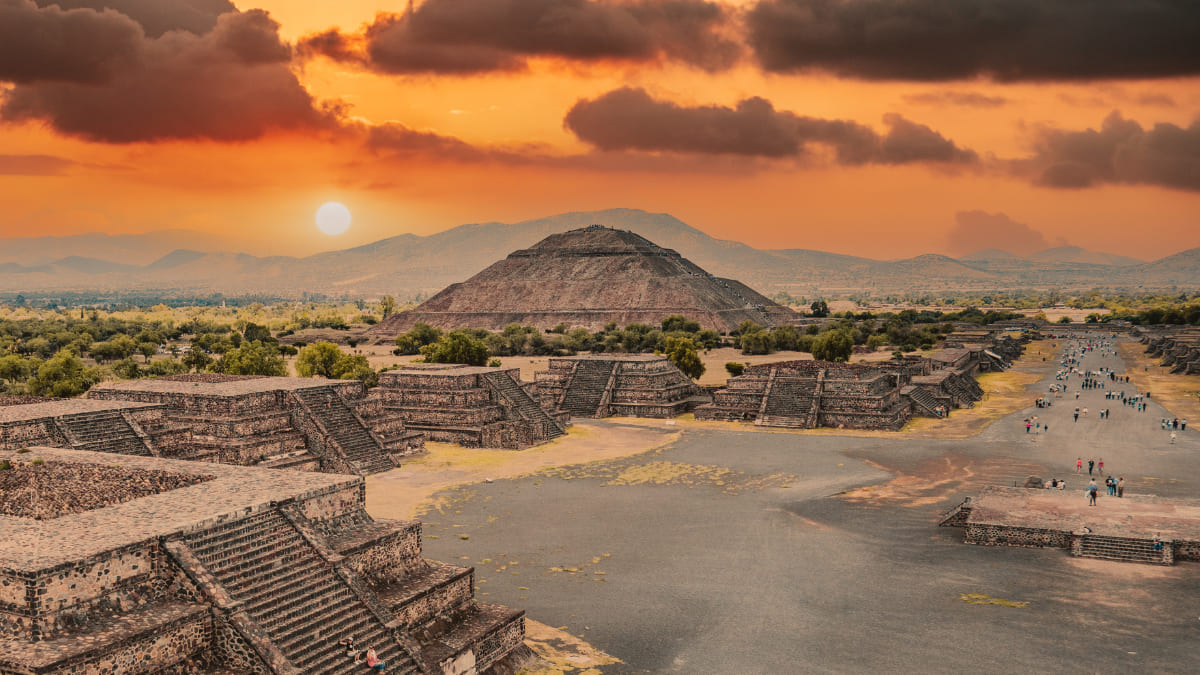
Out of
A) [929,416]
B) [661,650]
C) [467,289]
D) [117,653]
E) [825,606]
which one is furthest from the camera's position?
[467,289]

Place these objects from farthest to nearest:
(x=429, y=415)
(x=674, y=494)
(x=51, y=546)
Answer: (x=429, y=415) → (x=674, y=494) → (x=51, y=546)

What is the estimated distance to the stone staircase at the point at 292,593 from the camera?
16.2m

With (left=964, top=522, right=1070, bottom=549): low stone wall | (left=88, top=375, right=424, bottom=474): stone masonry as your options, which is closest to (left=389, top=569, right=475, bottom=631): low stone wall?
(left=964, top=522, right=1070, bottom=549): low stone wall

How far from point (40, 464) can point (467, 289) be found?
158 m

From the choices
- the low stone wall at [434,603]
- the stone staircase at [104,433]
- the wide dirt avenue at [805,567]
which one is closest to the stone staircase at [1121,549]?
the wide dirt avenue at [805,567]

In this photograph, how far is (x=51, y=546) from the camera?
50.9 feet

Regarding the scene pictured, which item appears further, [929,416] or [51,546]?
[929,416]

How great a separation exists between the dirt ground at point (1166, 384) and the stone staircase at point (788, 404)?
1038 inches

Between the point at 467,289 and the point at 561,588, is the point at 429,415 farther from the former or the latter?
the point at 467,289

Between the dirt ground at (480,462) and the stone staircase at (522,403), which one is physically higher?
the stone staircase at (522,403)

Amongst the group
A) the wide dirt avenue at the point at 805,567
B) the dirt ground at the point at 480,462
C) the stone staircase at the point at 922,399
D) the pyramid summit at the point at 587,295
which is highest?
the pyramid summit at the point at 587,295

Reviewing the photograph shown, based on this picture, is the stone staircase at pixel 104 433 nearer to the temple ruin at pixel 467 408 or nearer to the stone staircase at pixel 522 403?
the temple ruin at pixel 467 408

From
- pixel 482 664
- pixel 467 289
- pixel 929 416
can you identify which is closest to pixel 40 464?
→ pixel 482 664

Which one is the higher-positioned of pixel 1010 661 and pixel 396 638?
pixel 396 638
